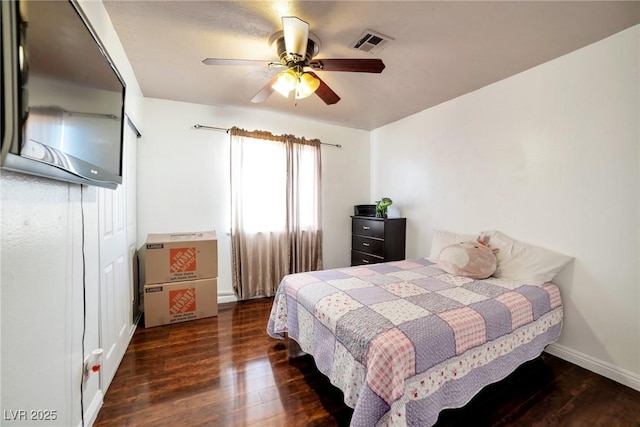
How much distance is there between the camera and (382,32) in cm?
181

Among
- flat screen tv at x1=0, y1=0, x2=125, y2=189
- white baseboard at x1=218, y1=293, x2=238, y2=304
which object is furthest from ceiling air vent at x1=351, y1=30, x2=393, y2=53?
white baseboard at x1=218, y1=293, x2=238, y2=304

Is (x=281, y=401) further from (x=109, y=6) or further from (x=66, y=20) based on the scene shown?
(x=109, y=6)

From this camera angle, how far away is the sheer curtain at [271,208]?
131 inches

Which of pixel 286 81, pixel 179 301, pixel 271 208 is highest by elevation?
pixel 286 81

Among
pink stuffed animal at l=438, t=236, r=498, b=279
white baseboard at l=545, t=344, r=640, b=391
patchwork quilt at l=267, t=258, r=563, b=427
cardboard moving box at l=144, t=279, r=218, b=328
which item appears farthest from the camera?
cardboard moving box at l=144, t=279, r=218, b=328

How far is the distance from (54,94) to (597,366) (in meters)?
3.57

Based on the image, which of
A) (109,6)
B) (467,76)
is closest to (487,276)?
(467,76)

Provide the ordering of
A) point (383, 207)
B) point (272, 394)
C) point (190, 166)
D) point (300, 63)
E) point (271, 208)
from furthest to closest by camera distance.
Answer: point (383, 207)
point (271, 208)
point (190, 166)
point (300, 63)
point (272, 394)

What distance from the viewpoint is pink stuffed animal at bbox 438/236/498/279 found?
7.44ft

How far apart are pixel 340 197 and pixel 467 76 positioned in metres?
2.23

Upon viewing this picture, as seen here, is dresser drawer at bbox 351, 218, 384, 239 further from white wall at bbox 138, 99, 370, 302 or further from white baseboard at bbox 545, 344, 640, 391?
white baseboard at bbox 545, 344, 640, 391

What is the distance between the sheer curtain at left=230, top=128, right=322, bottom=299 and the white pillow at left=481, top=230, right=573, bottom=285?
224 centimetres

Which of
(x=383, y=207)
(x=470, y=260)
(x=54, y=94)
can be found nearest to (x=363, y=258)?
(x=383, y=207)

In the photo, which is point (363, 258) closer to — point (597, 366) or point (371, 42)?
point (597, 366)
